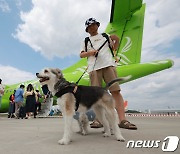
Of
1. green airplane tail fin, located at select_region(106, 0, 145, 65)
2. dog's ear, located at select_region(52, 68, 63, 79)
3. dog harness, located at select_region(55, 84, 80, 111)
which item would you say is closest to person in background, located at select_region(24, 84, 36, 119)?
green airplane tail fin, located at select_region(106, 0, 145, 65)

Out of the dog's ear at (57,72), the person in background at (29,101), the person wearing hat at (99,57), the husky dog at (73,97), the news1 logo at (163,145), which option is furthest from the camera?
the person in background at (29,101)

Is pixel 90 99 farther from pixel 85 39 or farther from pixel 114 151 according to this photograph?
pixel 85 39

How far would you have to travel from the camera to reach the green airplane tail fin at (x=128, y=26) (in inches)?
456

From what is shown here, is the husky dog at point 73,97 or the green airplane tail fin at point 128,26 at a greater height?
the green airplane tail fin at point 128,26

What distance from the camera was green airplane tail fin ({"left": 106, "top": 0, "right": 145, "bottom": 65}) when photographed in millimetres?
11594

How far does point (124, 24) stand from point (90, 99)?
9.74 meters

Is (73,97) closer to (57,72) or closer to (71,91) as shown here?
(71,91)

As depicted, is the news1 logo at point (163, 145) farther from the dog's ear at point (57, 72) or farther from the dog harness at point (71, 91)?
the dog's ear at point (57, 72)

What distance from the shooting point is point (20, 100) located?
414 inches

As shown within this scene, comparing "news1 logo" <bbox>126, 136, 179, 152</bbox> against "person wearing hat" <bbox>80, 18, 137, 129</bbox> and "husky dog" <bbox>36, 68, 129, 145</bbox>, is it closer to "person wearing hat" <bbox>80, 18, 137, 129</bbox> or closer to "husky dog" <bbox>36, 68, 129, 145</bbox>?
"husky dog" <bbox>36, 68, 129, 145</bbox>

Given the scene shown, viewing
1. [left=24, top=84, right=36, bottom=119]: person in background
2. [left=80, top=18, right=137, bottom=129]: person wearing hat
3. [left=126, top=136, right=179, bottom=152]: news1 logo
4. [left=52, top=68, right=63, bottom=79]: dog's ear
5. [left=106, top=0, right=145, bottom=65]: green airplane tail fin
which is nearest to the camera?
[left=126, top=136, right=179, bottom=152]: news1 logo

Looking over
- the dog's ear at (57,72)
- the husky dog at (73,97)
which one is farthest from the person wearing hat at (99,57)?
the dog's ear at (57,72)

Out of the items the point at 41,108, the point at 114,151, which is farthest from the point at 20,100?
the point at 114,151

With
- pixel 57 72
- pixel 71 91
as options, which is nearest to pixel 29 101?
pixel 57 72
